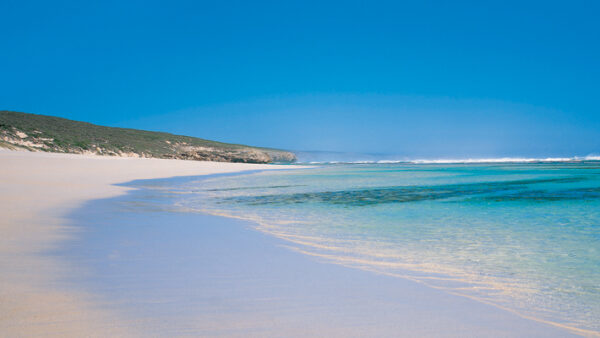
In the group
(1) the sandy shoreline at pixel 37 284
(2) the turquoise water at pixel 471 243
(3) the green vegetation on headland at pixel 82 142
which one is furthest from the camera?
(3) the green vegetation on headland at pixel 82 142

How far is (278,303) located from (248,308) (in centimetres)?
21

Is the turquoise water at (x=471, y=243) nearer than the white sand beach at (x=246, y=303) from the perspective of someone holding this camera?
No

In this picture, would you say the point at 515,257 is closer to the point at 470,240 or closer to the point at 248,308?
the point at 470,240

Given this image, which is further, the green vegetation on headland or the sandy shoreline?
the green vegetation on headland

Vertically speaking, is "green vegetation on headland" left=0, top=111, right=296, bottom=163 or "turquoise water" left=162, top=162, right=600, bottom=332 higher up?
"green vegetation on headland" left=0, top=111, right=296, bottom=163

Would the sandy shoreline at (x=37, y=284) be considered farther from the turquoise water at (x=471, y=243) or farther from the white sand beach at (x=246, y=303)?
the turquoise water at (x=471, y=243)

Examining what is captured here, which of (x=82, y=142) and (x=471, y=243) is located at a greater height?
(x=82, y=142)

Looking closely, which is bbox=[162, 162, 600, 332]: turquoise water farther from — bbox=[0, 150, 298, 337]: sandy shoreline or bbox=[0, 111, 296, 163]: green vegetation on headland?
bbox=[0, 111, 296, 163]: green vegetation on headland

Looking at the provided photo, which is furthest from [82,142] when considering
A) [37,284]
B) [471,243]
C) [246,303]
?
[246,303]

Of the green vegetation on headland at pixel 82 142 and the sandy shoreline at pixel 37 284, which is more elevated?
the green vegetation on headland at pixel 82 142

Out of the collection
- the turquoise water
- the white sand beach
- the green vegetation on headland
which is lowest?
the white sand beach

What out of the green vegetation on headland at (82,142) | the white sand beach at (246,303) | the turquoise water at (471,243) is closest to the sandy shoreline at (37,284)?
the white sand beach at (246,303)

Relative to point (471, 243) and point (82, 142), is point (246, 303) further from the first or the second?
point (82, 142)

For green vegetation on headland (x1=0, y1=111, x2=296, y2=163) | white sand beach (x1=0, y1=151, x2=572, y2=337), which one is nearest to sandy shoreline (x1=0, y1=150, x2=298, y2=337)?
white sand beach (x1=0, y1=151, x2=572, y2=337)
